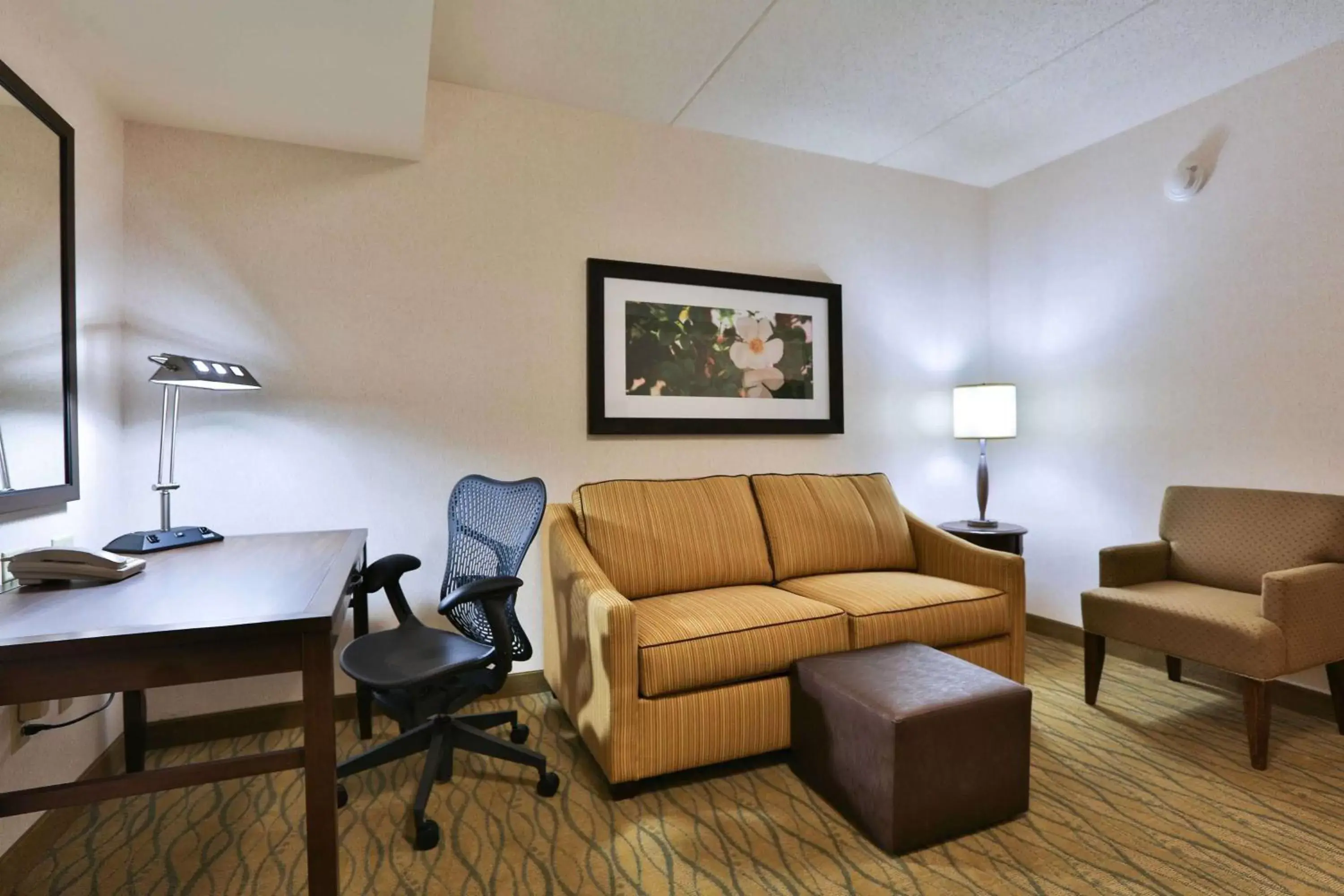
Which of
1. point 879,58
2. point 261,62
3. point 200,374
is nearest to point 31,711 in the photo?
point 200,374

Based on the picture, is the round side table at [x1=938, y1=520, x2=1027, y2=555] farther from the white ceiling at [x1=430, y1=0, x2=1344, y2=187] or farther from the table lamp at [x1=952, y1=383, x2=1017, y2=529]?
the white ceiling at [x1=430, y1=0, x2=1344, y2=187]

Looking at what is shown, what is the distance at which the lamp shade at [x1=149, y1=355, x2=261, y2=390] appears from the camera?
187cm

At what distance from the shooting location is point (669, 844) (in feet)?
5.68

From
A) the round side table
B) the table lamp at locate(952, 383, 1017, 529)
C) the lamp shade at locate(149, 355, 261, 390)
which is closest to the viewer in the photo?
the lamp shade at locate(149, 355, 261, 390)

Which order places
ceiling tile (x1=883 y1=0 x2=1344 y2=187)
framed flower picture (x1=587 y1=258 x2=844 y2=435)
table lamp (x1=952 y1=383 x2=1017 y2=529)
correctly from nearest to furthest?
ceiling tile (x1=883 y1=0 x2=1344 y2=187), framed flower picture (x1=587 y1=258 x2=844 y2=435), table lamp (x1=952 y1=383 x2=1017 y2=529)

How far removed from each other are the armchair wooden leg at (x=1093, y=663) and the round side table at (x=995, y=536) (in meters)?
0.56

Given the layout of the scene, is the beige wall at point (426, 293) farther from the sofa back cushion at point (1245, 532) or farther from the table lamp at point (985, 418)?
the sofa back cushion at point (1245, 532)

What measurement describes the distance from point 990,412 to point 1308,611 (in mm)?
1469

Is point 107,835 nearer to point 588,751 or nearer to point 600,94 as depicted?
point 588,751

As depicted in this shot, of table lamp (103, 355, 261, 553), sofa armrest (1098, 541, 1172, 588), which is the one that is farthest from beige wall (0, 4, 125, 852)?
sofa armrest (1098, 541, 1172, 588)

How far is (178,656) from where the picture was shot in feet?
3.80

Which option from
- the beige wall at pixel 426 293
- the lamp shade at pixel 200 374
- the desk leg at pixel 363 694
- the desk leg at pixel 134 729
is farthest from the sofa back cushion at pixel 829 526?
the desk leg at pixel 134 729

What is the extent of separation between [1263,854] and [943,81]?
282cm

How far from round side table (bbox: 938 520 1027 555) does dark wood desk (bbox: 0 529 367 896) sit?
109 inches
